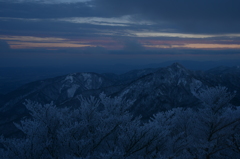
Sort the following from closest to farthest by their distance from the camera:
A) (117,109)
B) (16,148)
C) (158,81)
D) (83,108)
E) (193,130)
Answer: (16,148), (83,108), (117,109), (193,130), (158,81)

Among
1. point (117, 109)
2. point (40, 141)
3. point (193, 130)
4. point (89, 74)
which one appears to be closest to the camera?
point (40, 141)

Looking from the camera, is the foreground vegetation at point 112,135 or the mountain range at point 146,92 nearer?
the foreground vegetation at point 112,135

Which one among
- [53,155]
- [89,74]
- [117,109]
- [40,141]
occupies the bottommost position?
[89,74]

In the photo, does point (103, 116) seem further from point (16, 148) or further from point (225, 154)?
point (225, 154)

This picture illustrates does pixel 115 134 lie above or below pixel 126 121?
below

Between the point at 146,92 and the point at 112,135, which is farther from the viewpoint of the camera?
the point at 146,92

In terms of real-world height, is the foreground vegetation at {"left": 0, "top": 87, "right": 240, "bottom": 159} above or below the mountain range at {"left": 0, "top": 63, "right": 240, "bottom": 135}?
above

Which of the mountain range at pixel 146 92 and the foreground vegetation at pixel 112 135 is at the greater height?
the foreground vegetation at pixel 112 135

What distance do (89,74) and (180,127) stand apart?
141 metres

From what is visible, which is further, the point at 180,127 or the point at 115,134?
the point at 180,127

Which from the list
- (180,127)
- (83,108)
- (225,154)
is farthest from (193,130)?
(83,108)

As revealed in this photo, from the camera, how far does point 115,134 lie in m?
13.3

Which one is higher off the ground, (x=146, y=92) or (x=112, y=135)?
(x=112, y=135)

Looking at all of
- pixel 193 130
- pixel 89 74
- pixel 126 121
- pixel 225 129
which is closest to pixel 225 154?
pixel 225 129
